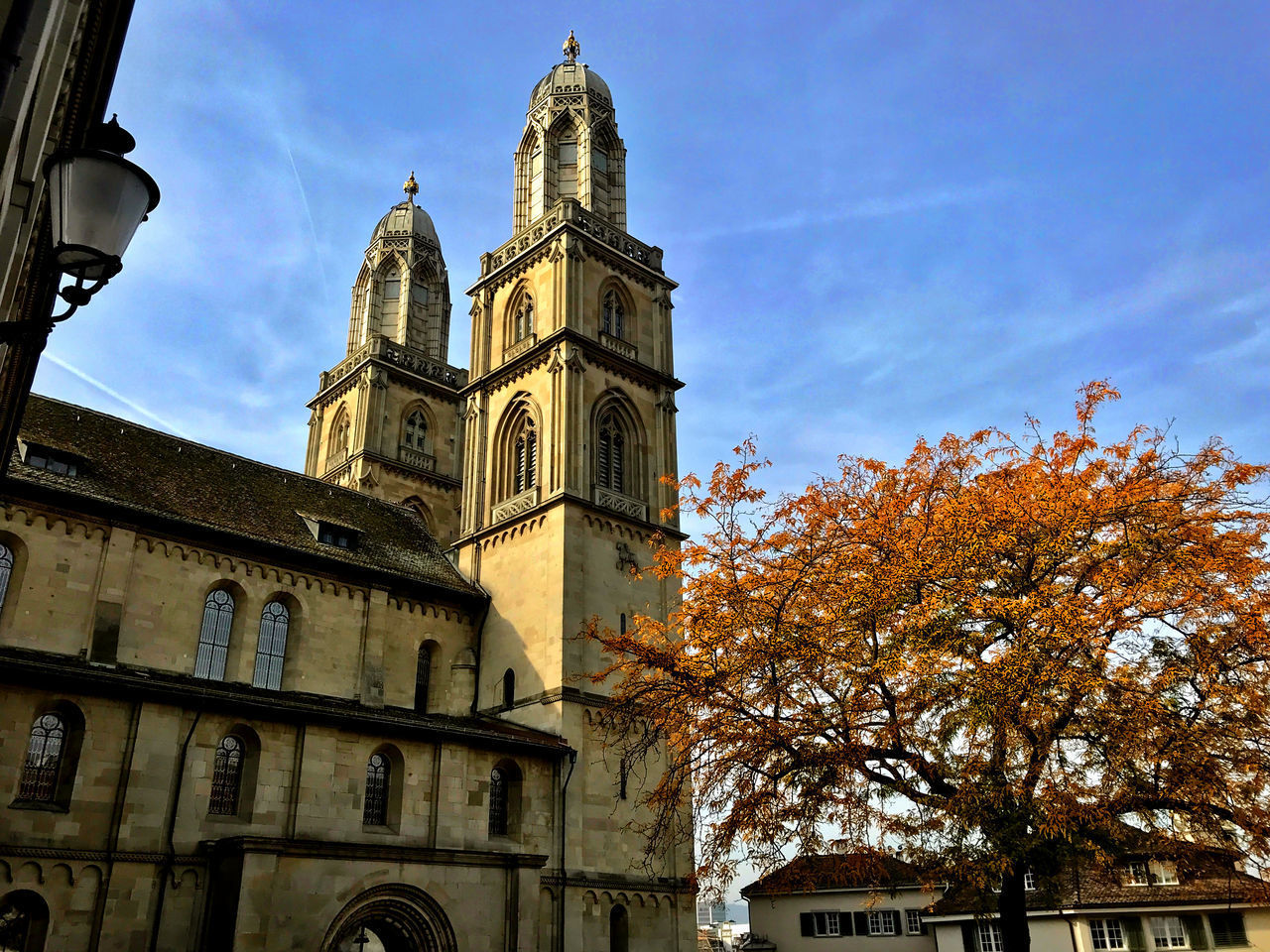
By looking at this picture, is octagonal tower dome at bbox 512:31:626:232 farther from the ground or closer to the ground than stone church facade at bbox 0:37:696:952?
farther from the ground

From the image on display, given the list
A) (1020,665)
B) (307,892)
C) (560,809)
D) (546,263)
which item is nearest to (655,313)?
(546,263)

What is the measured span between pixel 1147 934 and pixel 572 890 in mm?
21879

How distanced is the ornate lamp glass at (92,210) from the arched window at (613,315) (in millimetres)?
34156

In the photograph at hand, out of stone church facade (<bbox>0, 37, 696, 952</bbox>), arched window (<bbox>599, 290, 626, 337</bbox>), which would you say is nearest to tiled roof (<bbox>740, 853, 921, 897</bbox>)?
stone church facade (<bbox>0, 37, 696, 952</bbox>)

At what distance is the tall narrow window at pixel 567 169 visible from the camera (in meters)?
42.4

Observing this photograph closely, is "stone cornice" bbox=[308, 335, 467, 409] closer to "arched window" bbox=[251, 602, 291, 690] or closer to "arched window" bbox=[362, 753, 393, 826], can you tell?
"arched window" bbox=[251, 602, 291, 690]

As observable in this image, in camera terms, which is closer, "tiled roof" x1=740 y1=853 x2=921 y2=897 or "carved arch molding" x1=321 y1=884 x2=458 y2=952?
"tiled roof" x1=740 y1=853 x2=921 y2=897

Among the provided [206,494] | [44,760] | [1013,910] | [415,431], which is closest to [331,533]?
[206,494]

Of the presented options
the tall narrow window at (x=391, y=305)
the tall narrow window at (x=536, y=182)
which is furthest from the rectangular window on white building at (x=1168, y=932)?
the tall narrow window at (x=391, y=305)

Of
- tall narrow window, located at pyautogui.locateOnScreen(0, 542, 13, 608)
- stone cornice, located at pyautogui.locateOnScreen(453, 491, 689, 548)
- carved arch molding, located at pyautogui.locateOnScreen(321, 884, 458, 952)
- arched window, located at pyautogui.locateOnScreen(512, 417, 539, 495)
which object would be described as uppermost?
arched window, located at pyautogui.locateOnScreen(512, 417, 539, 495)

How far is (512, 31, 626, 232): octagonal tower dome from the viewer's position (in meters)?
42.1

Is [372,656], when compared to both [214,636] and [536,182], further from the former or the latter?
[536,182]

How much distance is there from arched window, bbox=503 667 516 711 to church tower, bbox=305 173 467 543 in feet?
47.2

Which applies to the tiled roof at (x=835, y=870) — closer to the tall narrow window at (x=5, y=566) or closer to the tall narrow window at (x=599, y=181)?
the tall narrow window at (x=5, y=566)
